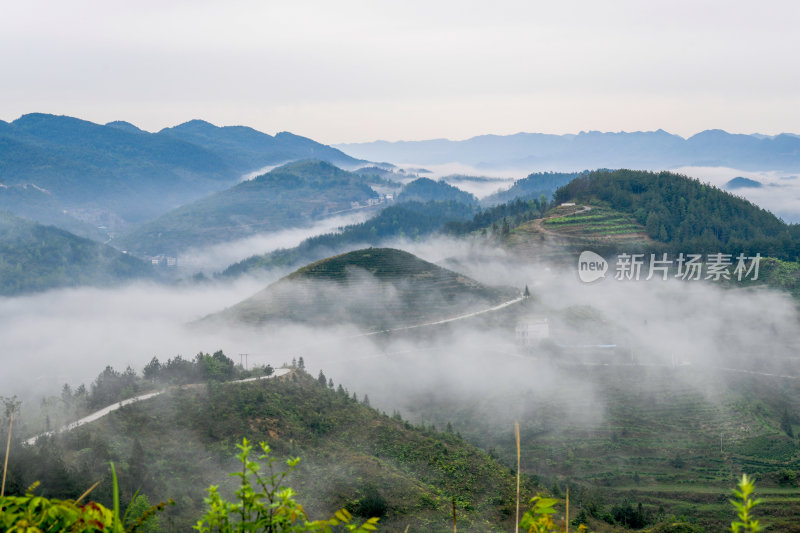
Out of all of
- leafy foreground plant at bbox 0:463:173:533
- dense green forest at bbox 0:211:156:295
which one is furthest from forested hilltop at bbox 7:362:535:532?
dense green forest at bbox 0:211:156:295

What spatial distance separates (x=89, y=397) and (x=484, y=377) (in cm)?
4640

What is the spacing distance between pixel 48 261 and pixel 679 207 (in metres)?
151

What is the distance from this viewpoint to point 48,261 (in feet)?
540

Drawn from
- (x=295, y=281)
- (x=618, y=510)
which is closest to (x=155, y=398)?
(x=618, y=510)

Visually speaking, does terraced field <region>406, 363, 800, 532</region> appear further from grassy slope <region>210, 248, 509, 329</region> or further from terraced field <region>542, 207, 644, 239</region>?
terraced field <region>542, 207, 644, 239</region>

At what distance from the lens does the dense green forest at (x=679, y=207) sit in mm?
116312

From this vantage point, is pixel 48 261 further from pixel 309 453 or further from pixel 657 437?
pixel 657 437

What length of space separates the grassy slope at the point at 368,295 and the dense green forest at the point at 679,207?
38284 millimetres

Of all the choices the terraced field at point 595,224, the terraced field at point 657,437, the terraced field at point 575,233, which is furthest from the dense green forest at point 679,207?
the terraced field at point 657,437

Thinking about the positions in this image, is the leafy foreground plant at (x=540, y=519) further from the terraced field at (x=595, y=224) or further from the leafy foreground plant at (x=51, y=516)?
the terraced field at (x=595, y=224)

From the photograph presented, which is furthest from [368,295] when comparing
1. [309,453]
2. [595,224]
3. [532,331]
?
[309,453]

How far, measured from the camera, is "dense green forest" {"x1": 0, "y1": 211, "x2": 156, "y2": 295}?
157m

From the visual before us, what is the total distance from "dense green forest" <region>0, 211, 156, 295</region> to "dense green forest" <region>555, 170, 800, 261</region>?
122675 mm

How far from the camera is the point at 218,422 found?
1319 inches
